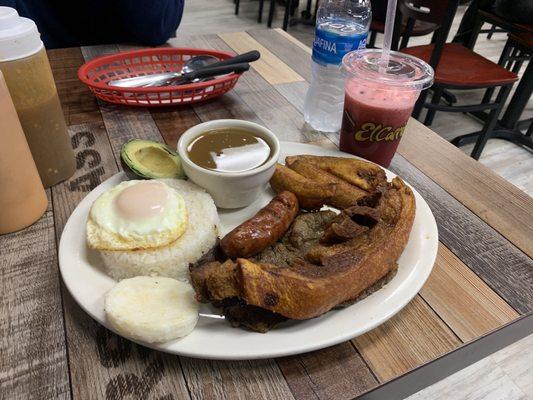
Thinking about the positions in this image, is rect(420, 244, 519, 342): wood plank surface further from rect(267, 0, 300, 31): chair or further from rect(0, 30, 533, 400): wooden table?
rect(267, 0, 300, 31): chair

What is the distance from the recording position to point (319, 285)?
0.88m

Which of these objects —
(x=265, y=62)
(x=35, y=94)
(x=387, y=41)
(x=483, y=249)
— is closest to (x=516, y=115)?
(x=265, y=62)

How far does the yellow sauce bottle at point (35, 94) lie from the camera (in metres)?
1.07

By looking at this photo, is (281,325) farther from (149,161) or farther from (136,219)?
(149,161)

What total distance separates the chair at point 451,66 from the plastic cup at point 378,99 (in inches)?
71.5

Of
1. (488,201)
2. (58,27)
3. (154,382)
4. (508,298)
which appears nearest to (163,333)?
(154,382)

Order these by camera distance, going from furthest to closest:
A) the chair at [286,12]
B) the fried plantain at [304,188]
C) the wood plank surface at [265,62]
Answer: the chair at [286,12], the wood plank surface at [265,62], the fried plantain at [304,188]

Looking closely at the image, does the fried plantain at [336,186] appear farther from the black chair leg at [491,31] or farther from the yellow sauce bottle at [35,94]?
the black chair leg at [491,31]

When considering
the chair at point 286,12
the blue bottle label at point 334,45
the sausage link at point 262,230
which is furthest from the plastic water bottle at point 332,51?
the chair at point 286,12

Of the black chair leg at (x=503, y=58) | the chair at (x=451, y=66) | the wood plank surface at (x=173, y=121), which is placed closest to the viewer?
the wood plank surface at (x=173, y=121)

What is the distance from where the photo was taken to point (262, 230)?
1077mm

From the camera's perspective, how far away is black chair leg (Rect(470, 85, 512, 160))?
342 centimetres

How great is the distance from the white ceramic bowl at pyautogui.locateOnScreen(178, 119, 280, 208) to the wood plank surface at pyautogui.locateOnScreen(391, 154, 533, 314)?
1.95 feet

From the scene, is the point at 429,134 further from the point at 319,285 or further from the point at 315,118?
the point at 319,285
